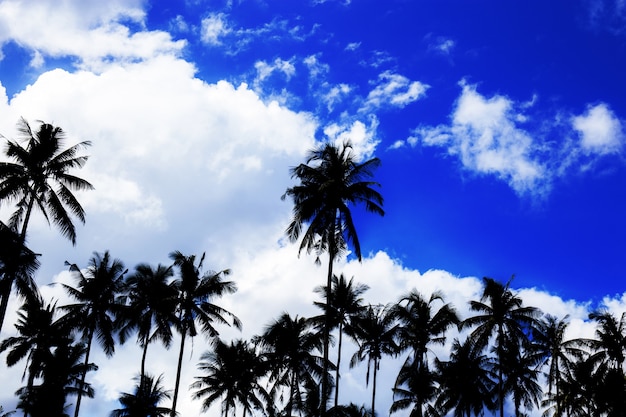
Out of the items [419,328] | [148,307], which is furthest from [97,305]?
[419,328]

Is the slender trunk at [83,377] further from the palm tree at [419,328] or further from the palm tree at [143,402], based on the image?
the palm tree at [419,328]

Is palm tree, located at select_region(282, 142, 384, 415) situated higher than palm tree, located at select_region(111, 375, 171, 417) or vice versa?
palm tree, located at select_region(282, 142, 384, 415)

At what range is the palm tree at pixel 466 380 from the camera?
158 ft

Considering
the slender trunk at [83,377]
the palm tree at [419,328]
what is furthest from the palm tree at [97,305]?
the palm tree at [419,328]

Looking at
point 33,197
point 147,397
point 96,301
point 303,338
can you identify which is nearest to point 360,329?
point 303,338

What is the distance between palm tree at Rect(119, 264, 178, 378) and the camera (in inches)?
1533

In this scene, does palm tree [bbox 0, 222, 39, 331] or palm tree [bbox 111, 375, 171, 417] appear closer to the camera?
palm tree [bbox 0, 222, 39, 331]

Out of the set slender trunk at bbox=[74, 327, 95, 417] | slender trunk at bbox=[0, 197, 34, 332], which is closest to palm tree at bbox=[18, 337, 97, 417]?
slender trunk at bbox=[74, 327, 95, 417]

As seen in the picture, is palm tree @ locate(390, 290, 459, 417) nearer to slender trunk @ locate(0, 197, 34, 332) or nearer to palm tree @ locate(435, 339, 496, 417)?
palm tree @ locate(435, 339, 496, 417)

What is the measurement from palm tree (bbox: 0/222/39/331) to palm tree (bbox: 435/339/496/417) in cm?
3566

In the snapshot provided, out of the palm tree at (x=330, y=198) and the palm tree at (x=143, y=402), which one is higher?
the palm tree at (x=330, y=198)

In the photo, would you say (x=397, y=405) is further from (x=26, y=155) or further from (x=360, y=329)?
(x=26, y=155)

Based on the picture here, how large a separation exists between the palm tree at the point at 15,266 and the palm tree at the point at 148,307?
14.5 meters

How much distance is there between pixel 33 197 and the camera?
27234 millimetres
